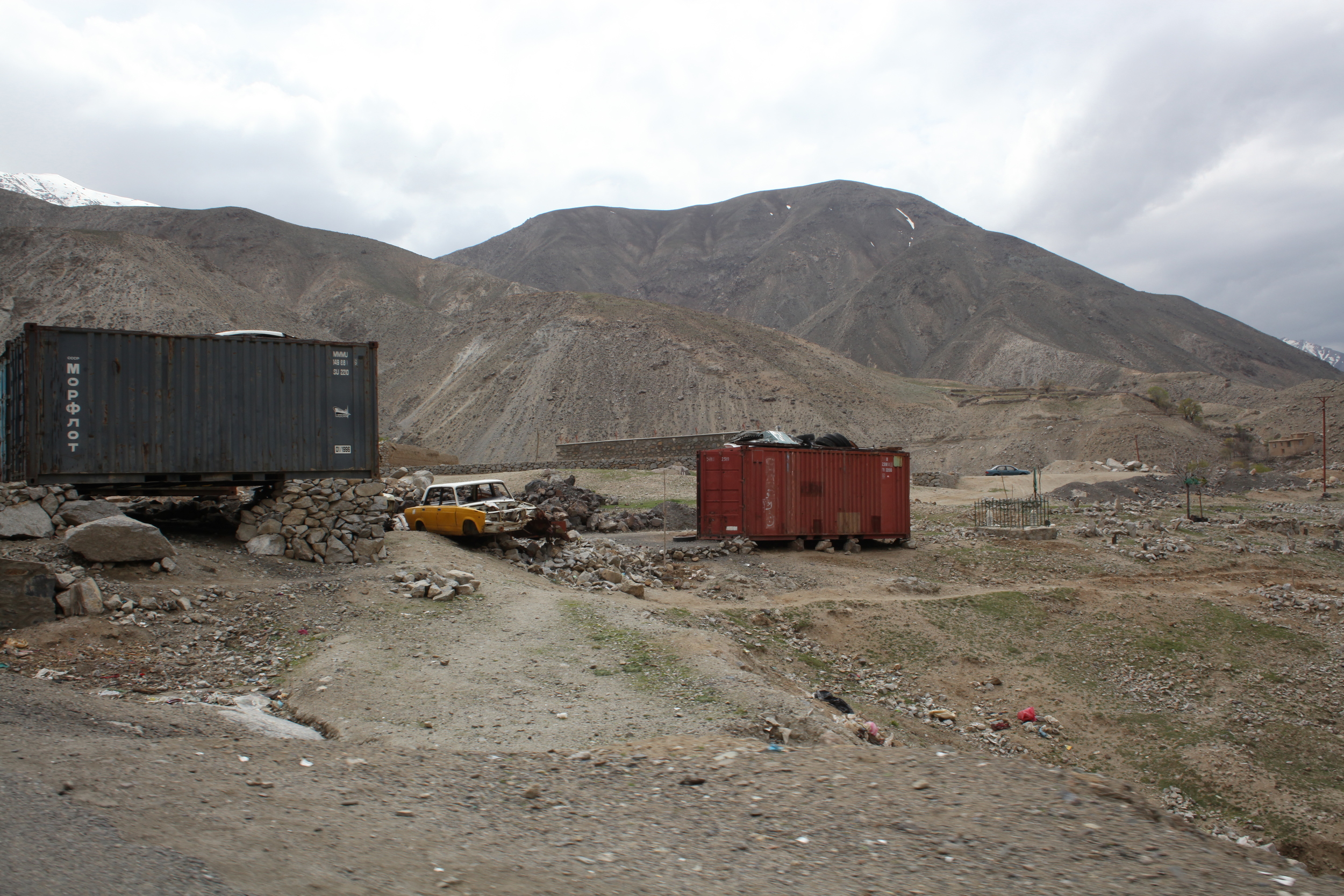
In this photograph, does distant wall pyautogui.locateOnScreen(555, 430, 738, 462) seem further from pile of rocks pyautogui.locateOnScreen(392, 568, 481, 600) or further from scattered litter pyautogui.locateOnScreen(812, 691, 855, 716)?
scattered litter pyautogui.locateOnScreen(812, 691, 855, 716)

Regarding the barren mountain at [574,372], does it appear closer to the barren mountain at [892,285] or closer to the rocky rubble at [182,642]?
the barren mountain at [892,285]

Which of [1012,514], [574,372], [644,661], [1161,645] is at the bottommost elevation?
[1161,645]

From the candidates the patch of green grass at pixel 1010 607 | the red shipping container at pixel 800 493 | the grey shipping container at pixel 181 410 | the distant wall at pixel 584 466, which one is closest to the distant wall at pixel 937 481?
the distant wall at pixel 584 466

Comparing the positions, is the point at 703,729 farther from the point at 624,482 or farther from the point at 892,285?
the point at 892,285

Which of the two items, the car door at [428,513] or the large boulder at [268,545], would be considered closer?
the large boulder at [268,545]

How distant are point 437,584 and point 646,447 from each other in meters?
30.4

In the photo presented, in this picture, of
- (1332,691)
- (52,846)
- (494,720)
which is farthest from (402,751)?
(1332,691)

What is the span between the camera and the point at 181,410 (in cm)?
1244

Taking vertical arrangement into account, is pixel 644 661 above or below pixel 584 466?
below

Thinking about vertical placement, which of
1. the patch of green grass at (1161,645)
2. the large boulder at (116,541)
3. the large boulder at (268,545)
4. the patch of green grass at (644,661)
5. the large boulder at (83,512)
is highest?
the large boulder at (83,512)

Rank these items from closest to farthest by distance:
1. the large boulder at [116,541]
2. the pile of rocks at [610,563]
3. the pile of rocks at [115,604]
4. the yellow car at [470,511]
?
the pile of rocks at [115,604], the large boulder at [116,541], the pile of rocks at [610,563], the yellow car at [470,511]

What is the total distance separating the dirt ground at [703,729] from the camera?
3.78 metres

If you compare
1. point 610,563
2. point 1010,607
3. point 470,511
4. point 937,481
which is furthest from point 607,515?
point 937,481

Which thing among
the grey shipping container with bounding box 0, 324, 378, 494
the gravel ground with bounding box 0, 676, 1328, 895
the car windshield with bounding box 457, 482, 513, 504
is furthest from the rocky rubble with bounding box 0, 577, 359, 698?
the car windshield with bounding box 457, 482, 513, 504
